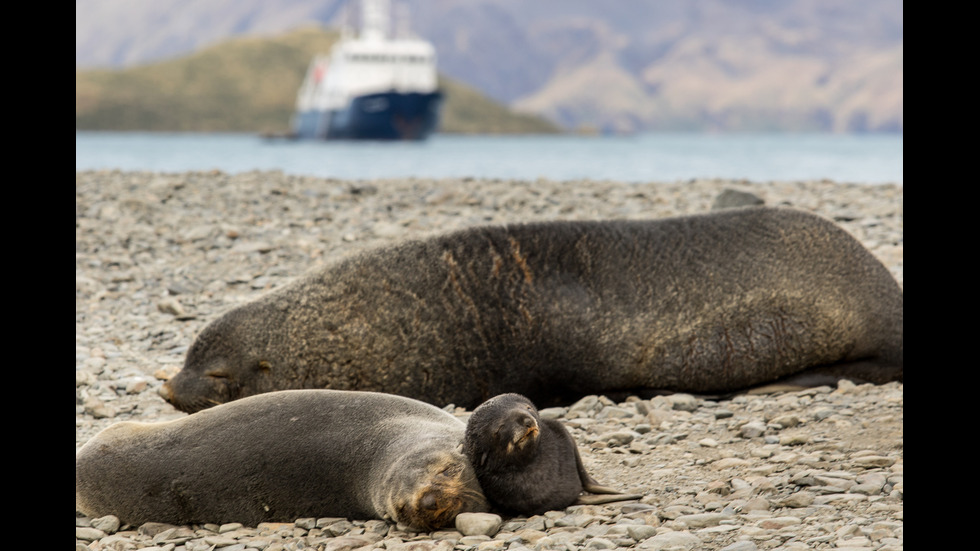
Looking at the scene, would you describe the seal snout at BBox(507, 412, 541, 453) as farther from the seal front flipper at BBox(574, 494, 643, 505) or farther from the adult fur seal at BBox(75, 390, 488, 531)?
the seal front flipper at BBox(574, 494, 643, 505)

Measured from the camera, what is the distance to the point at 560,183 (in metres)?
14.2

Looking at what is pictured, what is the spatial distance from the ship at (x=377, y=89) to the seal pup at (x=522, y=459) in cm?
5727

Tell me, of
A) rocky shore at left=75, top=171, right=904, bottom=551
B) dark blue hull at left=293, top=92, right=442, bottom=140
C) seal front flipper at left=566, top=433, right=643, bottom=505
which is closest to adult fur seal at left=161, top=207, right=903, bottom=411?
rocky shore at left=75, top=171, right=904, bottom=551

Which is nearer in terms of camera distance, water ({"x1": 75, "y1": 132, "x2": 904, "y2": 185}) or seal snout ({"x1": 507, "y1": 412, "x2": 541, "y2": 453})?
seal snout ({"x1": 507, "y1": 412, "x2": 541, "y2": 453})

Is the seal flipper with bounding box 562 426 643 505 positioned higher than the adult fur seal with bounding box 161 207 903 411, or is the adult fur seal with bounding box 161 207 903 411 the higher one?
the adult fur seal with bounding box 161 207 903 411

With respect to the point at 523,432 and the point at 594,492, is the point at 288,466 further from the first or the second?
the point at 594,492

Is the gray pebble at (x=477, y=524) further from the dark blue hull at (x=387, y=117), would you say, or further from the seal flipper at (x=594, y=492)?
the dark blue hull at (x=387, y=117)

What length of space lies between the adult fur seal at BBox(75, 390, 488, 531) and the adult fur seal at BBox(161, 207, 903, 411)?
1.57 m

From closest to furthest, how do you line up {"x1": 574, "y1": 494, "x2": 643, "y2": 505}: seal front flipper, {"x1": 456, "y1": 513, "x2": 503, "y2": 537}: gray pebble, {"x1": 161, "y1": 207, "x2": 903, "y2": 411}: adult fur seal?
{"x1": 456, "y1": 513, "x2": 503, "y2": 537}: gray pebble → {"x1": 574, "y1": 494, "x2": 643, "y2": 505}: seal front flipper → {"x1": 161, "y1": 207, "x2": 903, "y2": 411}: adult fur seal

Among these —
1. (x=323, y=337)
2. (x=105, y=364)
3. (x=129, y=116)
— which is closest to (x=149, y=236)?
(x=105, y=364)

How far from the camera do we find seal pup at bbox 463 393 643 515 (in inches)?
138

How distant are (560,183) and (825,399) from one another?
28.9ft

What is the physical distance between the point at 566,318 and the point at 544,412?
2.02 ft

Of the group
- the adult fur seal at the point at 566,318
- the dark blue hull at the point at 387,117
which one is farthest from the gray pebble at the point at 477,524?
the dark blue hull at the point at 387,117
